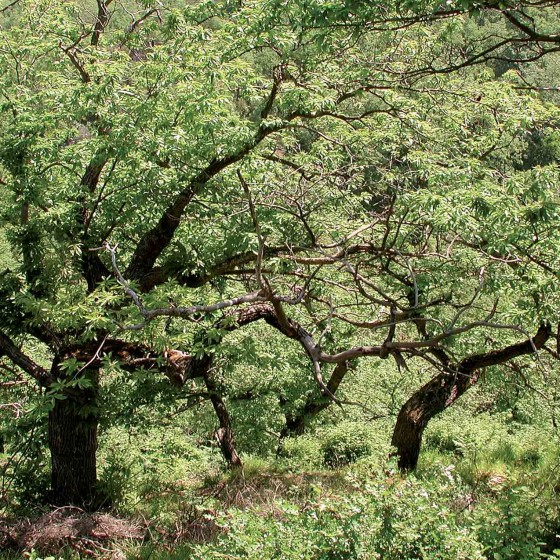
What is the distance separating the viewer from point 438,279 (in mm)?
7539

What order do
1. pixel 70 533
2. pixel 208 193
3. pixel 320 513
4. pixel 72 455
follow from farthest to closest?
pixel 72 455
pixel 208 193
pixel 70 533
pixel 320 513

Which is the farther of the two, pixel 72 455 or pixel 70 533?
pixel 72 455

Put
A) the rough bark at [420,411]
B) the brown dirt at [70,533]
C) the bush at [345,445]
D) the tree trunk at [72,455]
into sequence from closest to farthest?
1. the brown dirt at [70,533]
2. the tree trunk at [72,455]
3. the rough bark at [420,411]
4. the bush at [345,445]

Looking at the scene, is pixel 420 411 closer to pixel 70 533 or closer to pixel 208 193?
pixel 208 193

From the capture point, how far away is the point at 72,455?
7.22 metres

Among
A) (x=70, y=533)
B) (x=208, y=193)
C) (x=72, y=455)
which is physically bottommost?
(x=70, y=533)

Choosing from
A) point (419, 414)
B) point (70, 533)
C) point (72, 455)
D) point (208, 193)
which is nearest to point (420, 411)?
point (419, 414)

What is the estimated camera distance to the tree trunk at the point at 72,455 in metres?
7.07

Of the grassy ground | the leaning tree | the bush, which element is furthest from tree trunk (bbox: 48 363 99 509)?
the bush

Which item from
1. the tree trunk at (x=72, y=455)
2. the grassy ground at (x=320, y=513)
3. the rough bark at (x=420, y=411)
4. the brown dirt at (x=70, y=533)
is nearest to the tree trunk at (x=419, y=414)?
the rough bark at (x=420, y=411)

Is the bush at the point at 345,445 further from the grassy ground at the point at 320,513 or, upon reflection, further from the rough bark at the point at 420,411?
the rough bark at the point at 420,411

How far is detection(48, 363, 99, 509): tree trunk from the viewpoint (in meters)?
7.07

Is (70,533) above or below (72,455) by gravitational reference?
below

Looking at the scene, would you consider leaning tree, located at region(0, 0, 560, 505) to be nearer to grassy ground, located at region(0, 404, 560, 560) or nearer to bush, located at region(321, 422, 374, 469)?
grassy ground, located at region(0, 404, 560, 560)
